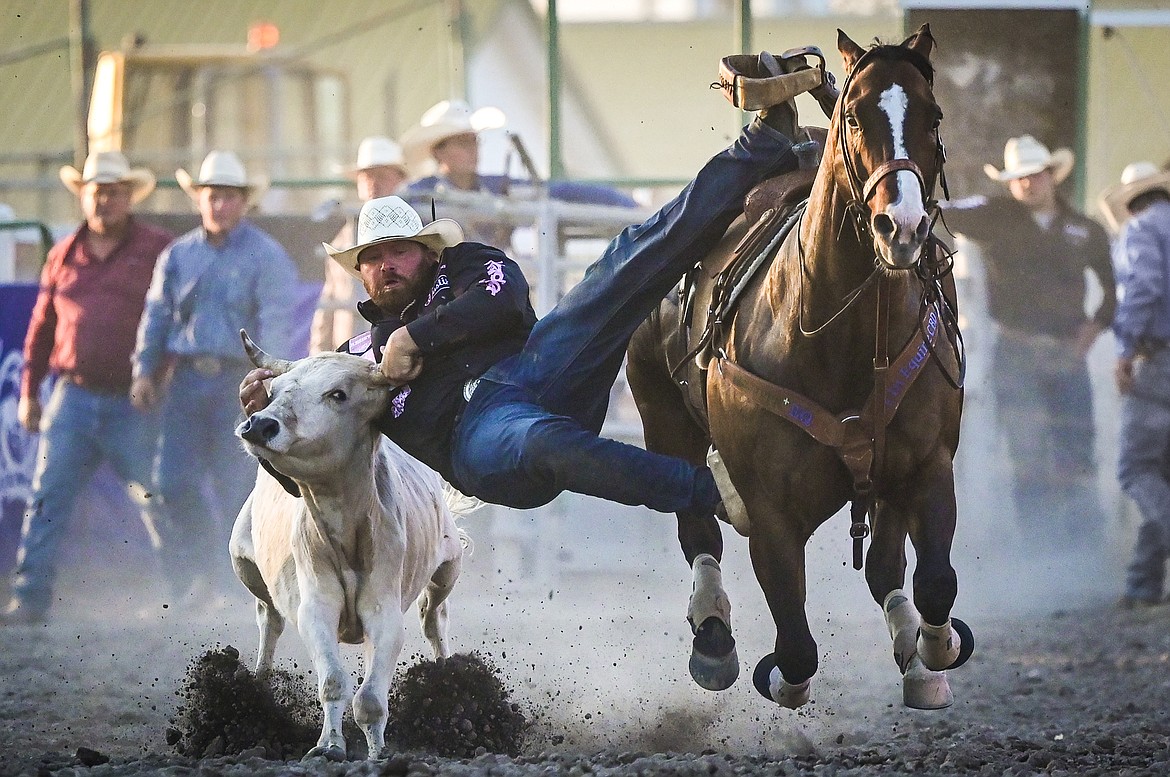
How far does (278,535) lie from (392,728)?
2.44ft

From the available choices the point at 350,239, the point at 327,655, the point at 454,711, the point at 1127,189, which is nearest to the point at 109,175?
the point at 350,239

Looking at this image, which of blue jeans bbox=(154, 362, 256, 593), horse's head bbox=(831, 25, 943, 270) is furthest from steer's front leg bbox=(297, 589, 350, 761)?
blue jeans bbox=(154, 362, 256, 593)

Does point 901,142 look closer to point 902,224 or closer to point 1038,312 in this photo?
point 902,224

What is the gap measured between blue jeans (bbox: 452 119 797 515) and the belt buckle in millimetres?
4064

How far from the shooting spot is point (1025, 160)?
903 cm

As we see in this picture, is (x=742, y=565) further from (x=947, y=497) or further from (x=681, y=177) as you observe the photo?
(x=947, y=497)

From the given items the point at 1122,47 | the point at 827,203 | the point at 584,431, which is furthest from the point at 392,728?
the point at 1122,47

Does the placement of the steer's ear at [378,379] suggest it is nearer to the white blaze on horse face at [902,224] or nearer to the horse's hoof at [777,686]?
the horse's hoof at [777,686]

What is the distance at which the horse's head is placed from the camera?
3.91m

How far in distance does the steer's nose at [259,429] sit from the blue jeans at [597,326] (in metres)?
0.56

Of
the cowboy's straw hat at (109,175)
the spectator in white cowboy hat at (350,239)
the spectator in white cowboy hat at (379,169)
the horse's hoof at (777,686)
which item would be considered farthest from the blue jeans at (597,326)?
the cowboy's straw hat at (109,175)

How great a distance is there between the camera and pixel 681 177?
29.8 ft

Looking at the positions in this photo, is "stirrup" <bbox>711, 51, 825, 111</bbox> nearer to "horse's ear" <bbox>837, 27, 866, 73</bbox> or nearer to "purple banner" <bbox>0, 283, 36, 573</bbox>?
"horse's ear" <bbox>837, 27, 866, 73</bbox>

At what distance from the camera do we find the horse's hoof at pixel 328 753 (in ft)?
15.9
